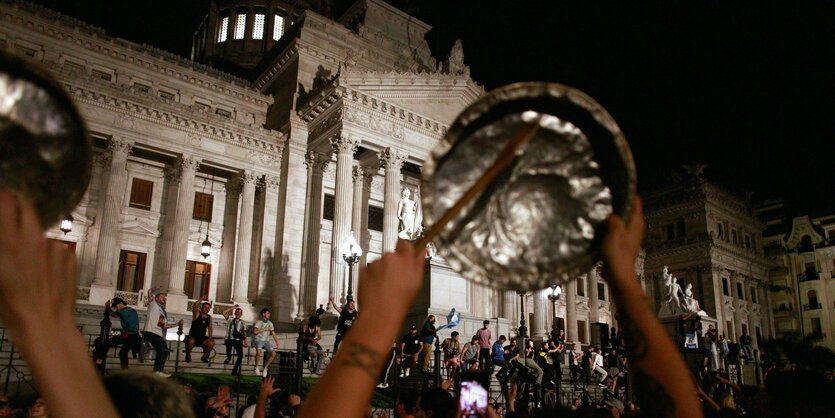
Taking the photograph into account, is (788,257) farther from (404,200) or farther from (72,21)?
(72,21)

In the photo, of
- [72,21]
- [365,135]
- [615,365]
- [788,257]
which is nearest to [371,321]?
[615,365]

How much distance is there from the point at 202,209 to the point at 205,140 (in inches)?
148

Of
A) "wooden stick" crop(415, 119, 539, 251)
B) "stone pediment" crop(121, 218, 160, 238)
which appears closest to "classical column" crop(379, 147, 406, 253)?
"stone pediment" crop(121, 218, 160, 238)

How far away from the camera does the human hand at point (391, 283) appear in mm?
1160

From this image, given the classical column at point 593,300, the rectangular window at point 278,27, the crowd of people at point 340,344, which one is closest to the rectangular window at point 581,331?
the classical column at point 593,300

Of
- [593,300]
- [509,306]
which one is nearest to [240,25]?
[509,306]

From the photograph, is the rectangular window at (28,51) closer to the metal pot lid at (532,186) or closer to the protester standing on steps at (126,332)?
the protester standing on steps at (126,332)

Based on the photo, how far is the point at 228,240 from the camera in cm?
2866

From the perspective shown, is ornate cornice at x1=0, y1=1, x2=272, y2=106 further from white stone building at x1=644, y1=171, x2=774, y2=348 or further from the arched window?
the arched window

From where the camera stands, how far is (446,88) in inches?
1159

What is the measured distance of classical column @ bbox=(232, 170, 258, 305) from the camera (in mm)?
27047

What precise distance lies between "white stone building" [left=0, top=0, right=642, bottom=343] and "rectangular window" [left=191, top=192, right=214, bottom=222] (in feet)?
0.36

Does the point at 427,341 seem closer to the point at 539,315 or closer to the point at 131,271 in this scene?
the point at 131,271

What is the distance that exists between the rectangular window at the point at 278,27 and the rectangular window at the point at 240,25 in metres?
2.85
